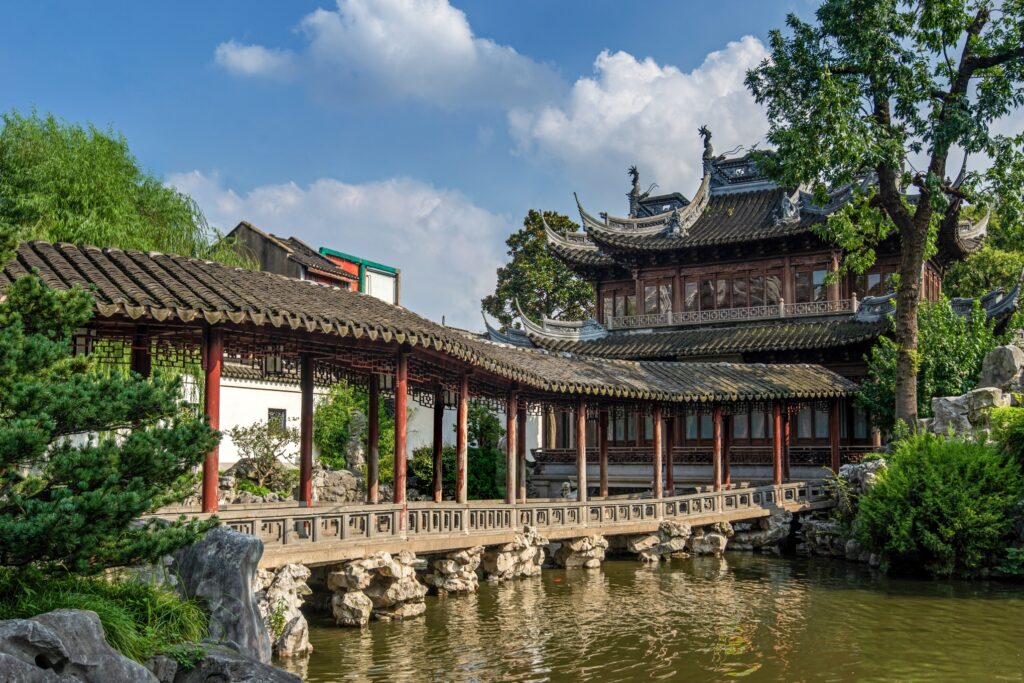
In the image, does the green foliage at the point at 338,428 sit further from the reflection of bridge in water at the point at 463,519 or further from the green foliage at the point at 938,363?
the green foliage at the point at 938,363

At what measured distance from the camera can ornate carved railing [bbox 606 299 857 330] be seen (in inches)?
974

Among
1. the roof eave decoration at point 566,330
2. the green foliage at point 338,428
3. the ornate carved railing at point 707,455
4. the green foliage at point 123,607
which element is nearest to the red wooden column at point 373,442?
the green foliage at point 123,607

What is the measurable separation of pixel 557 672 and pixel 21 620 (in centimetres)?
550

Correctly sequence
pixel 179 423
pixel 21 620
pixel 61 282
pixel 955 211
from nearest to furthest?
pixel 21 620 → pixel 179 423 → pixel 61 282 → pixel 955 211

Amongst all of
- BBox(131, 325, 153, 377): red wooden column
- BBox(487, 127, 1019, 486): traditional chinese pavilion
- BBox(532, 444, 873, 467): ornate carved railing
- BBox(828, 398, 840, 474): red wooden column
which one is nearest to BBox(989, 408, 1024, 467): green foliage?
BBox(828, 398, 840, 474): red wooden column

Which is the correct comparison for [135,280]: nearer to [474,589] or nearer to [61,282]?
[61,282]

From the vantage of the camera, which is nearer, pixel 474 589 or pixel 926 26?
pixel 474 589

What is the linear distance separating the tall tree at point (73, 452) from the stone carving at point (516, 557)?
317 inches

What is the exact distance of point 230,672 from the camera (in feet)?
21.4

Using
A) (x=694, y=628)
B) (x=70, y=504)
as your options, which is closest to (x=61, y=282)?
(x=70, y=504)

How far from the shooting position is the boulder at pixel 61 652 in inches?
201

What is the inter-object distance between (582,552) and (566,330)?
12.8 m

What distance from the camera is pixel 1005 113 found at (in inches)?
730

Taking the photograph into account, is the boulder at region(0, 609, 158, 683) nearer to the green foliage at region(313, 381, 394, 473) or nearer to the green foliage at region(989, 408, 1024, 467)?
the green foliage at region(989, 408, 1024, 467)
